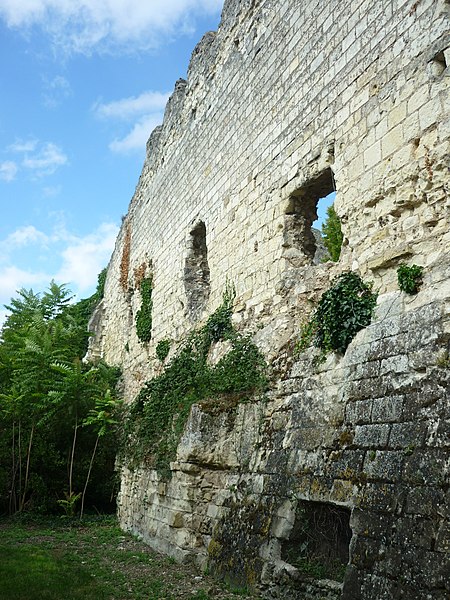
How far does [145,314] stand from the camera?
12.8 m

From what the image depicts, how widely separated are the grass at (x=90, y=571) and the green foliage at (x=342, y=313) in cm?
247

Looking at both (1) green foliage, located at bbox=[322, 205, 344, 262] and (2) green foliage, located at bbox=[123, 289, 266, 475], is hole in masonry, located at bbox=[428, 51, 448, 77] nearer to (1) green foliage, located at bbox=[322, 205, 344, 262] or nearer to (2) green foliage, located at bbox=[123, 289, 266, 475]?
(2) green foliage, located at bbox=[123, 289, 266, 475]

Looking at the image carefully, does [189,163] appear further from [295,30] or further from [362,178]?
[362,178]

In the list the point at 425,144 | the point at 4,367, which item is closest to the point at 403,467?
the point at 425,144

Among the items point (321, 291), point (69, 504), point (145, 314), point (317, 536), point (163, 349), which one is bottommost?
point (69, 504)

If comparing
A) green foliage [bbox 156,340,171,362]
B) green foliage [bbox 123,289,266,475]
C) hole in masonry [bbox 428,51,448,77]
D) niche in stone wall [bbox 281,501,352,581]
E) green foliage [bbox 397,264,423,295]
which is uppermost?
hole in masonry [bbox 428,51,448,77]

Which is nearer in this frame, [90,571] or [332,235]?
[90,571]

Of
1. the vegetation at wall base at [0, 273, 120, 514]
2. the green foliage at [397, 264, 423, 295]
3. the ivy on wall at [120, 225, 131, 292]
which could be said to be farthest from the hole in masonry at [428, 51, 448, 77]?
the ivy on wall at [120, 225, 131, 292]

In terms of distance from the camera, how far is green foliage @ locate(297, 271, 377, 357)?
17.2 ft

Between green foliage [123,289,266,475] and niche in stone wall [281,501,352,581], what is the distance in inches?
65.3

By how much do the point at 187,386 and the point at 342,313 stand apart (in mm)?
3361

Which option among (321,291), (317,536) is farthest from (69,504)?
(321,291)

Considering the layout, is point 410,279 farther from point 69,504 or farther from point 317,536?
point 69,504

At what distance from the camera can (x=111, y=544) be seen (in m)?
8.12
